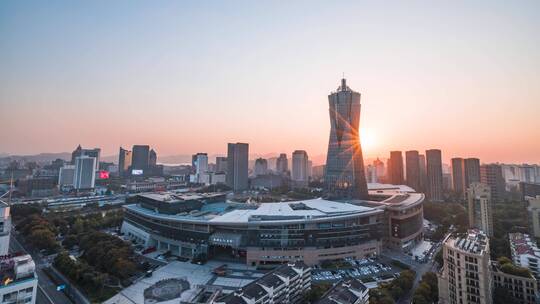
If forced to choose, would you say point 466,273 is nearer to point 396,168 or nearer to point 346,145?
point 346,145

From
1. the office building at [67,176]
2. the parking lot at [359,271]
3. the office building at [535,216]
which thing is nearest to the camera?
the parking lot at [359,271]

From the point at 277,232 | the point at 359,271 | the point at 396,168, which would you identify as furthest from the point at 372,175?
the point at 277,232

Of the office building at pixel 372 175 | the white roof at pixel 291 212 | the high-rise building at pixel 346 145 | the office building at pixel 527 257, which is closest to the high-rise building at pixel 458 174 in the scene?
the office building at pixel 372 175

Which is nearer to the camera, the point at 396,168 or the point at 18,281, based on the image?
the point at 18,281

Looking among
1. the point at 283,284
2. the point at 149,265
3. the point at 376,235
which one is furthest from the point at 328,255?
the point at 149,265

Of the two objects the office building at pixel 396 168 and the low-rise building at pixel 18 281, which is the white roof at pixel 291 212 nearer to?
the low-rise building at pixel 18 281

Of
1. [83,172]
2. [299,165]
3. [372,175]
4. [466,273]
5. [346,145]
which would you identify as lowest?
[466,273]

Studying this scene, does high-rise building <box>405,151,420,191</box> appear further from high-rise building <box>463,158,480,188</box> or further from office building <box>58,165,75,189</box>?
office building <box>58,165,75,189</box>
